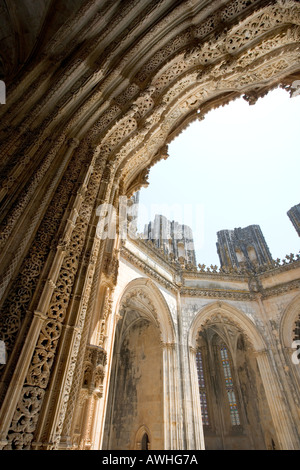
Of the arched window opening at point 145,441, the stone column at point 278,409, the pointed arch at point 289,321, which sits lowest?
the arched window opening at point 145,441

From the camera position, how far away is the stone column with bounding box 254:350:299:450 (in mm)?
8459

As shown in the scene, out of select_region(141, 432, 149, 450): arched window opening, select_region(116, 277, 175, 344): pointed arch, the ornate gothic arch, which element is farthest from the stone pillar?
select_region(141, 432, 149, 450): arched window opening

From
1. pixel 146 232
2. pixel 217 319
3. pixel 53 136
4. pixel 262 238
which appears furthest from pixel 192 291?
pixel 262 238

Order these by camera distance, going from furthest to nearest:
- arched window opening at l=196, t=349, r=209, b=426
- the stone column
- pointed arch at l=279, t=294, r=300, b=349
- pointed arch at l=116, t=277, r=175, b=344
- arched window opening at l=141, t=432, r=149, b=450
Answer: arched window opening at l=196, t=349, r=209, b=426 → arched window opening at l=141, t=432, r=149, b=450 → pointed arch at l=279, t=294, r=300, b=349 → pointed arch at l=116, t=277, r=175, b=344 → the stone column

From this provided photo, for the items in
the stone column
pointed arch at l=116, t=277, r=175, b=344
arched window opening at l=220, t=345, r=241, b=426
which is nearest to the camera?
the stone column

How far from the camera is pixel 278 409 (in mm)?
9008

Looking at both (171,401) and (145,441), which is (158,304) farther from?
(145,441)

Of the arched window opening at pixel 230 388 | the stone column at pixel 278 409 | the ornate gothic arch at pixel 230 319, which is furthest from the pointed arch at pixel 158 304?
the arched window opening at pixel 230 388

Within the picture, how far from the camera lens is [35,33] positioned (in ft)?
12.9

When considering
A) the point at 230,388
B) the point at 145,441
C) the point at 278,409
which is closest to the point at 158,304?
the point at 278,409

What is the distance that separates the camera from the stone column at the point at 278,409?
8.46 meters

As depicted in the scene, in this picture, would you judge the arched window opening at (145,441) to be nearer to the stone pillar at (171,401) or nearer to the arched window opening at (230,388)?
the stone pillar at (171,401)

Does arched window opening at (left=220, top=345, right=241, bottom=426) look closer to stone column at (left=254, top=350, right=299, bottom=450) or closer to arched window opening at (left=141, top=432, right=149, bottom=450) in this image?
stone column at (left=254, top=350, right=299, bottom=450)
